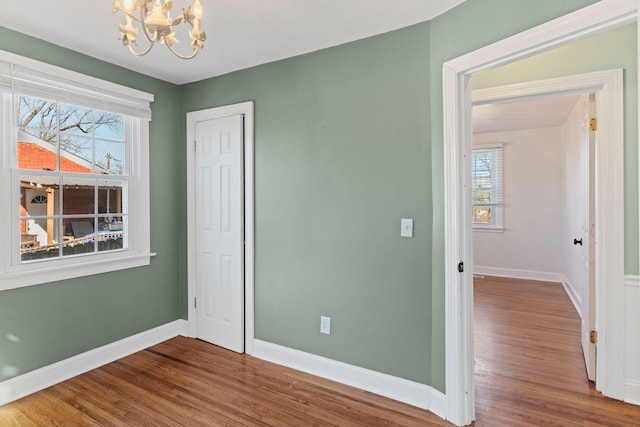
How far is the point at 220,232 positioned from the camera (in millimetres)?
3260

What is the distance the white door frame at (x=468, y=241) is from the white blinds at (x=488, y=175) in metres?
4.02

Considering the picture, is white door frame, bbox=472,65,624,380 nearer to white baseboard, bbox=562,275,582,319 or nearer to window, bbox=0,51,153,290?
white baseboard, bbox=562,275,582,319

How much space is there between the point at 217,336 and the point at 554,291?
4761 millimetres

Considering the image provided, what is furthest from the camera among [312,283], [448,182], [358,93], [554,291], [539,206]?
[539,206]

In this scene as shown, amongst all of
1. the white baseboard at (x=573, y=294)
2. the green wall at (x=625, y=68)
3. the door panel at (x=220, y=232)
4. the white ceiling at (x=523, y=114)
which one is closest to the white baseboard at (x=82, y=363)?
the door panel at (x=220, y=232)

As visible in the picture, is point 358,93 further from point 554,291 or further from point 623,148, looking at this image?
point 554,291

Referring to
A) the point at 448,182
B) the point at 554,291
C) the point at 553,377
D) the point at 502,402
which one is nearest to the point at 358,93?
the point at 448,182

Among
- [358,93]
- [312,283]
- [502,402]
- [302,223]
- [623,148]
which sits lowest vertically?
[502,402]

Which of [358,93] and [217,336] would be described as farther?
[217,336]

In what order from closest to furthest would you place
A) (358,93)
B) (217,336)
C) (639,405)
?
(639,405), (358,93), (217,336)

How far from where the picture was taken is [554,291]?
516 cm

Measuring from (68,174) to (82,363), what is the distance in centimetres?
147

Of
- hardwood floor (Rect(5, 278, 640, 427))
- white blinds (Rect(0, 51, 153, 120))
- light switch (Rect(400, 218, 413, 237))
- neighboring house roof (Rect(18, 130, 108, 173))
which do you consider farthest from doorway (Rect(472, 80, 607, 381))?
neighboring house roof (Rect(18, 130, 108, 173))

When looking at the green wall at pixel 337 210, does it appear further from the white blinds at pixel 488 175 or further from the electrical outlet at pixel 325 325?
the white blinds at pixel 488 175
